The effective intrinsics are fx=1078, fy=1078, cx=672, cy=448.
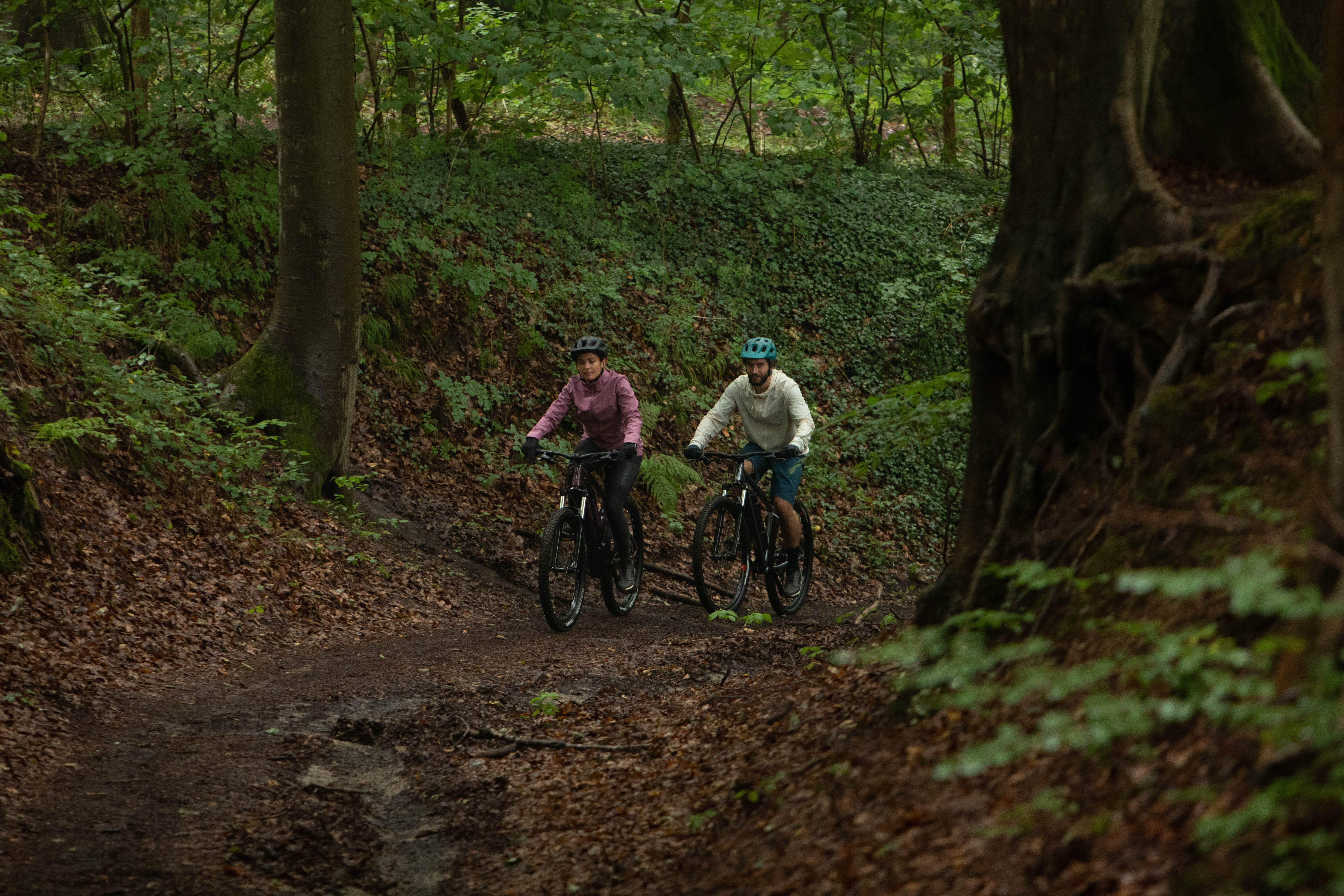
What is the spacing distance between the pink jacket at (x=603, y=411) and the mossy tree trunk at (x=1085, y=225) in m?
4.51

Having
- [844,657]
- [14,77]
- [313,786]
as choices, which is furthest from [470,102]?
[844,657]

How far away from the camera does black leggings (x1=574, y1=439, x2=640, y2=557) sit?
29.7 feet

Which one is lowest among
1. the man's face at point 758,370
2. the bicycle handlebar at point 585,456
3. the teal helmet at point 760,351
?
the bicycle handlebar at point 585,456

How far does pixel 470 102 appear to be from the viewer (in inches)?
674

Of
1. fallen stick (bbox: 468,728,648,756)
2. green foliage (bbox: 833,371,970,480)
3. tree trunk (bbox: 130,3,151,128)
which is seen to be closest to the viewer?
fallen stick (bbox: 468,728,648,756)

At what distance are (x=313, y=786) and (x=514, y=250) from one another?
1069 cm

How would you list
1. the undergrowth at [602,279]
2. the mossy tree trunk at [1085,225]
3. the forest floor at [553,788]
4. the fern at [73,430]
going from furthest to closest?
A: 1. the undergrowth at [602,279]
2. the fern at [73,430]
3. the mossy tree trunk at [1085,225]
4. the forest floor at [553,788]

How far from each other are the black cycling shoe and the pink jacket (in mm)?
1063

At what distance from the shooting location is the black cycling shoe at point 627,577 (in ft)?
31.0

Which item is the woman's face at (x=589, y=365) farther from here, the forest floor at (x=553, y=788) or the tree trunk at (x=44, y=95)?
the tree trunk at (x=44, y=95)

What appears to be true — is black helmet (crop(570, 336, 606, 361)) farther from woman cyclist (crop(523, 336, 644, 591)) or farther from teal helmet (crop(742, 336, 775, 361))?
teal helmet (crop(742, 336, 775, 361))

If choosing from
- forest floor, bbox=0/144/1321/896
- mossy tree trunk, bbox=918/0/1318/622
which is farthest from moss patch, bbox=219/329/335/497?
mossy tree trunk, bbox=918/0/1318/622

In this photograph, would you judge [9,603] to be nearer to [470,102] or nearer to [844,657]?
[844,657]

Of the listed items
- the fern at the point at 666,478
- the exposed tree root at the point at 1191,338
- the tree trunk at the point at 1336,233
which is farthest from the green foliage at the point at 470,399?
the tree trunk at the point at 1336,233
